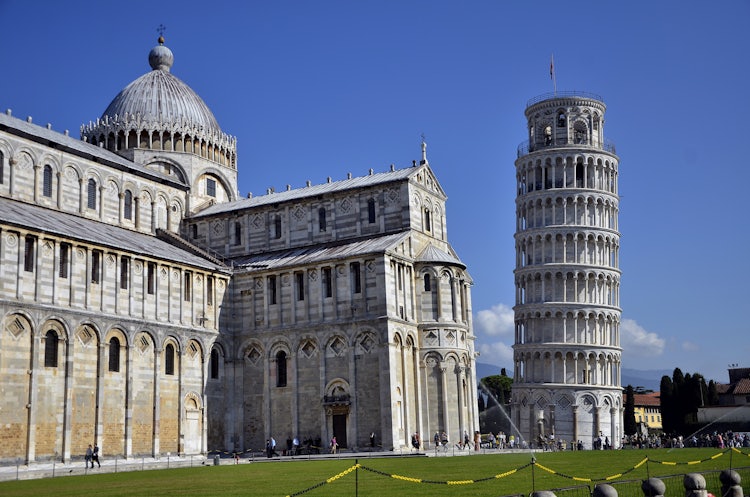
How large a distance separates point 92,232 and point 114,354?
23.6 feet

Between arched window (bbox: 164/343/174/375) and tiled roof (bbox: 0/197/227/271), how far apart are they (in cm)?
509

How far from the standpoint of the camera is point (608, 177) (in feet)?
326

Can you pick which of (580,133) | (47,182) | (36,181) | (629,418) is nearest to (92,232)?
(36,181)

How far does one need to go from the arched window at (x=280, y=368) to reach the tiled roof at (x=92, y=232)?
21.7ft

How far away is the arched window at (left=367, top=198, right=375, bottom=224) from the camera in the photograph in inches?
2472

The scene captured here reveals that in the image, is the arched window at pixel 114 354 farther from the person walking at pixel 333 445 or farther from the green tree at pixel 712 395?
the green tree at pixel 712 395

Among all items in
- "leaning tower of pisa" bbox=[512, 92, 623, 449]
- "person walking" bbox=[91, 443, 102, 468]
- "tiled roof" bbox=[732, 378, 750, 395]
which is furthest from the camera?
"tiled roof" bbox=[732, 378, 750, 395]

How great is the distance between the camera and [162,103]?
232ft

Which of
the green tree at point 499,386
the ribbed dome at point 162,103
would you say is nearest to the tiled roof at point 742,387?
the green tree at point 499,386

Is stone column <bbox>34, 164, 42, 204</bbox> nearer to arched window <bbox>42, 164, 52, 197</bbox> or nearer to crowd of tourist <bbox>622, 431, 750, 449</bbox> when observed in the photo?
arched window <bbox>42, 164, 52, 197</bbox>

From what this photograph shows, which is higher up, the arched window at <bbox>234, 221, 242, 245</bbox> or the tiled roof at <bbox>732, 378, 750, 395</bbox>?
the arched window at <bbox>234, 221, 242, 245</bbox>

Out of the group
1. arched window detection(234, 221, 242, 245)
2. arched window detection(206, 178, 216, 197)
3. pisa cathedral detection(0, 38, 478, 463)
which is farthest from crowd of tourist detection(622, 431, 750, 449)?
arched window detection(206, 178, 216, 197)

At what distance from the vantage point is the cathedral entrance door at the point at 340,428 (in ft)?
188

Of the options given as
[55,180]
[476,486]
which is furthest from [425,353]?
[476,486]
